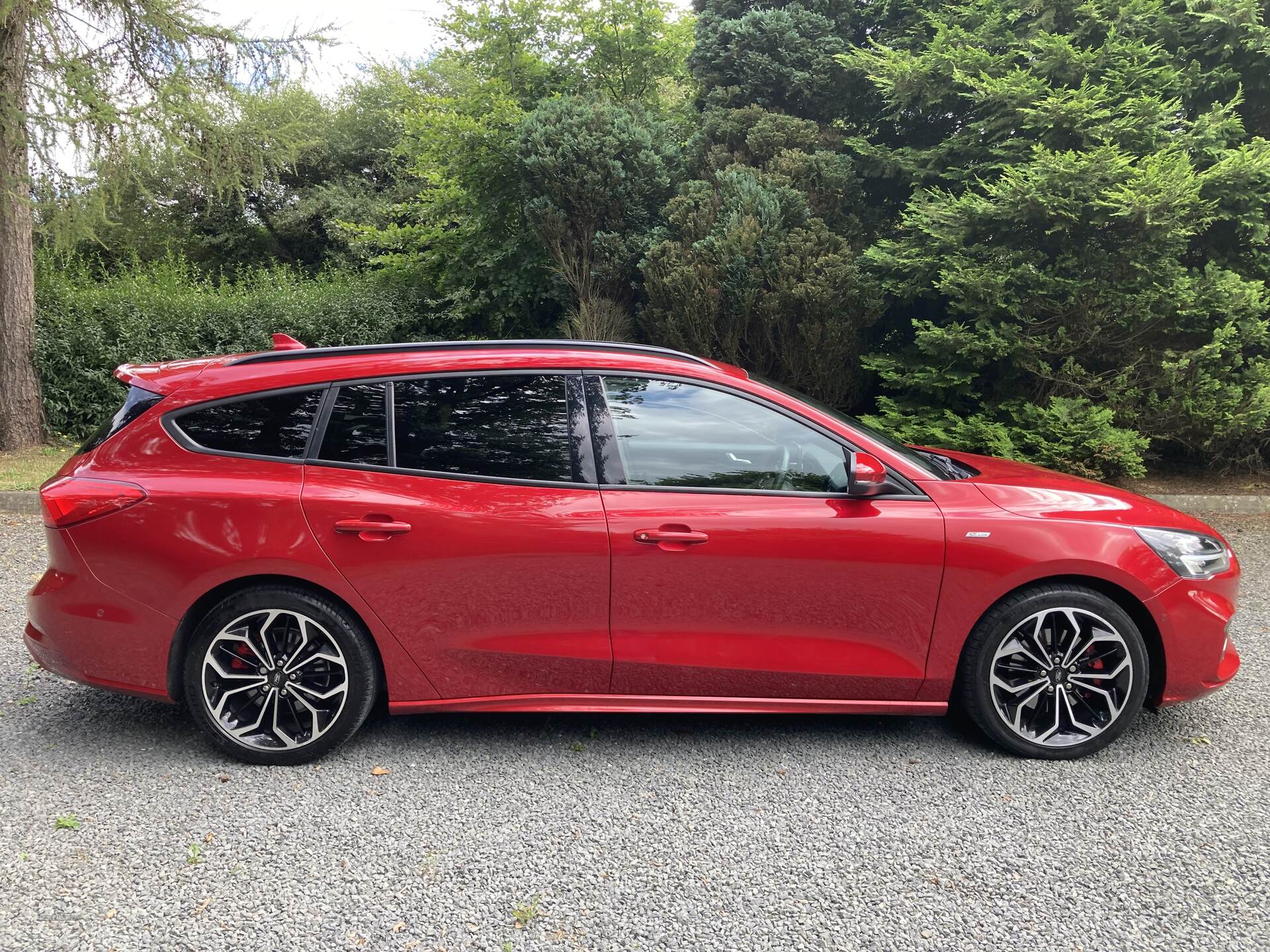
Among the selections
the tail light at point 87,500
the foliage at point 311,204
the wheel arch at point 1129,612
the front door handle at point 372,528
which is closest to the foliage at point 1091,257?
the wheel arch at point 1129,612

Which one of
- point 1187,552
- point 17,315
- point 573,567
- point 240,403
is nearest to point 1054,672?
point 1187,552

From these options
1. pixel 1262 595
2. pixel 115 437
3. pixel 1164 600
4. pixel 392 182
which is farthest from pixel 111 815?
pixel 392 182

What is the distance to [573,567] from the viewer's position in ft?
10.3

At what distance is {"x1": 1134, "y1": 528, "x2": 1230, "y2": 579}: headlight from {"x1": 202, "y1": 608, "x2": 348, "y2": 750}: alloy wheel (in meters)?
3.19

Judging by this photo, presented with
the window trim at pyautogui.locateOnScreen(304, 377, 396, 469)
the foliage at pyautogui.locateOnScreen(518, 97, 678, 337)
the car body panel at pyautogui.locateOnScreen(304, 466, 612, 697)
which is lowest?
the car body panel at pyautogui.locateOnScreen(304, 466, 612, 697)

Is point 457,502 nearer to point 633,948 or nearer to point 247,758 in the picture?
point 247,758

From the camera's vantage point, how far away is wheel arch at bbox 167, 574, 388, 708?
3189 millimetres

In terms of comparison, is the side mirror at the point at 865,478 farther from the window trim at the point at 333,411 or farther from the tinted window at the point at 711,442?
the window trim at the point at 333,411

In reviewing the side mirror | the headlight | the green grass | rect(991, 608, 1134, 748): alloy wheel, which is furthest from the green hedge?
the headlight

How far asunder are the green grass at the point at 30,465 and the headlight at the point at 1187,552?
9520mm

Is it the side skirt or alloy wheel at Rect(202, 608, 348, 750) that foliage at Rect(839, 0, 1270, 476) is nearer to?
the side skirt

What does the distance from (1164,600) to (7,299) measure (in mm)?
12510

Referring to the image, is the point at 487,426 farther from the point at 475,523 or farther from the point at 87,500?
the point at 87,500

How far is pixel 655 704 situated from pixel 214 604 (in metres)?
1.75
